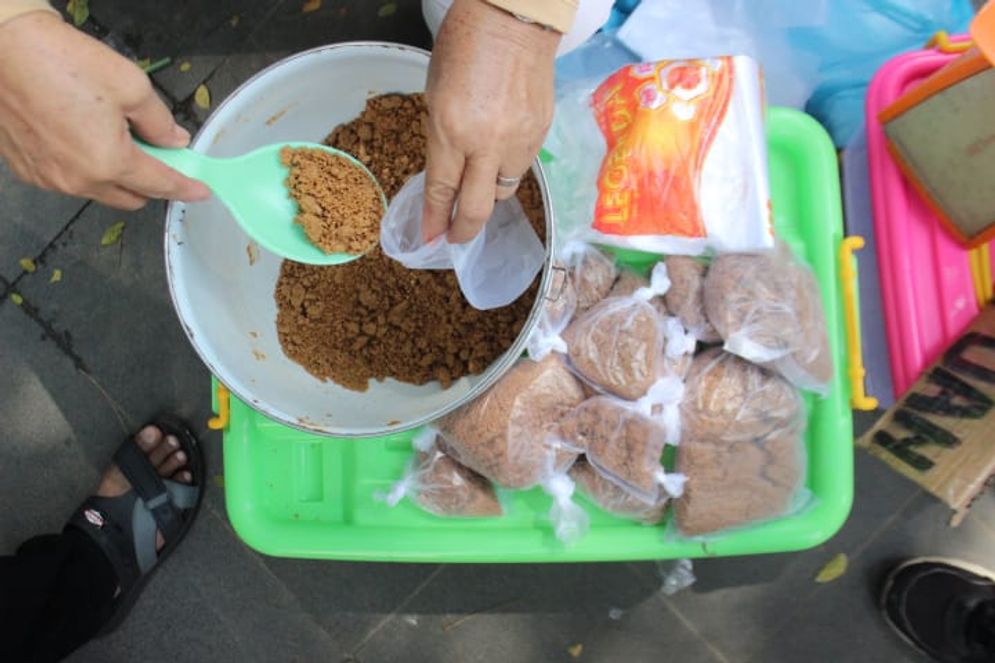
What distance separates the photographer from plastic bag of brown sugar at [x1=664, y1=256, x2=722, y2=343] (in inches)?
36.2

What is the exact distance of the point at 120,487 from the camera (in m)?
1.34

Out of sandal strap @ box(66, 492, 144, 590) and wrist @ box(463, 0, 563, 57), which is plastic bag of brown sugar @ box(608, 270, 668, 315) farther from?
sandal strap @ box(66, 492, 144, 590)

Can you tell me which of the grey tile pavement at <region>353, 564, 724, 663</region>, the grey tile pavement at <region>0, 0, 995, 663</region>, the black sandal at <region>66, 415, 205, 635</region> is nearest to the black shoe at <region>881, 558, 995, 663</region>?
the grey tile pavement at <region>0, 0, 995, 663</region>

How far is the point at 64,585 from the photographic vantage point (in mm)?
1298

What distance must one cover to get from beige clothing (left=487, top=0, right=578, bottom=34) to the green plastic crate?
41cm

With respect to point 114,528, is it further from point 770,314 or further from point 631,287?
point 770,314

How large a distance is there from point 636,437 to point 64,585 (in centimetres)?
106

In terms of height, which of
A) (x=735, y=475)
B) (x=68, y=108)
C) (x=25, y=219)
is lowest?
(x=25, y=219)

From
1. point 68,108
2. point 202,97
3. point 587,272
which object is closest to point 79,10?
point 202,97

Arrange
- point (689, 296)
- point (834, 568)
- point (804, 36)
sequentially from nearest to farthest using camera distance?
1. point (689, 296)
2. point (804, 36)
3. point (834, 568)

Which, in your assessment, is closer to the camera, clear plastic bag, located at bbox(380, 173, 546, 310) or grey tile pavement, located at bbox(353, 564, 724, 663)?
clear plastic bag, located at bbox(380, 173, 546, 310)

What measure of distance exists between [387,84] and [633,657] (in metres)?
1.03

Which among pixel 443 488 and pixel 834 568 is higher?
pixel 443 488

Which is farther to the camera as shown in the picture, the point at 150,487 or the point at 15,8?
the point at 150,487
